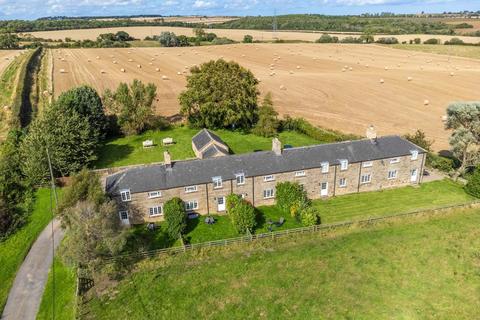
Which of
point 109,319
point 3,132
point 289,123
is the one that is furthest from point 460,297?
point 3,132

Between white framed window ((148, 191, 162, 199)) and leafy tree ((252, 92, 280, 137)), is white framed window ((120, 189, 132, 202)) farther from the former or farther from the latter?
leafy tree ((252, 92, 280, 137))

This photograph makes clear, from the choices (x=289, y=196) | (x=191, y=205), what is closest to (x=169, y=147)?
(x=191, y=205)

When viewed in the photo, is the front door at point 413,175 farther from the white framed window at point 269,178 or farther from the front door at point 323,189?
the white framed window at point 269,178

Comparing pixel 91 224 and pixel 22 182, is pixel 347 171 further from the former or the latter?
pixel 22 182

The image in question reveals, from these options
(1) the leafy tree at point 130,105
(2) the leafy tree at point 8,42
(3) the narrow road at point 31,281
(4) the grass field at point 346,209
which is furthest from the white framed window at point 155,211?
(2) the leafy tree at point 8,42

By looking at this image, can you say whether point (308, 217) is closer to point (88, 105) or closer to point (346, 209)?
point (346, 209)

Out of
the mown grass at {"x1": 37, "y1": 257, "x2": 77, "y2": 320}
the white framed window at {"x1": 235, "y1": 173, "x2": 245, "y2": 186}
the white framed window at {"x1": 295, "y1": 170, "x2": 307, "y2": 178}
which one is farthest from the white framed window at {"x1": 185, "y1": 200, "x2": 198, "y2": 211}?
the mown grass at {"x1": 37, "y1": 257, "x2": 77, "y2": 320}
